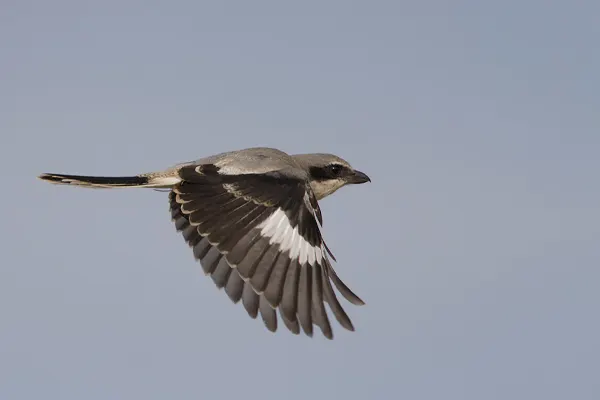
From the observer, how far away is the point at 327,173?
8.33 metres

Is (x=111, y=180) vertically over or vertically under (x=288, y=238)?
over

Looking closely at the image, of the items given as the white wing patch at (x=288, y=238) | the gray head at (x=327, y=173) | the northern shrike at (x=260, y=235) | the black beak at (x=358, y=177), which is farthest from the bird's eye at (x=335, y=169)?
the white wing patch at (x=288, y=238)

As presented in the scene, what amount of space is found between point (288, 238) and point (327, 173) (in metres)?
1.95

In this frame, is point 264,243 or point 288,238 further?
point 288,238

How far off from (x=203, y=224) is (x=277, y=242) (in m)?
0.50

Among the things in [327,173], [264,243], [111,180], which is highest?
[327,173]

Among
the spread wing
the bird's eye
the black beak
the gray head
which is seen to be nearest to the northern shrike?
the spread wing

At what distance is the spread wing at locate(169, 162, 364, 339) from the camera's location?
20.1 ft

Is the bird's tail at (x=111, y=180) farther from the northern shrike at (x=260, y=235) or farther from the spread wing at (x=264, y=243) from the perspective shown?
the spread wing at (x=264, y=243)

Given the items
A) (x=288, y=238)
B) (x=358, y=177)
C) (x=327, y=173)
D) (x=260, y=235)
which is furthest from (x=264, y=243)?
(x=358, y=177)

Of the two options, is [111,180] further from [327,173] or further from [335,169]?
[335,169]

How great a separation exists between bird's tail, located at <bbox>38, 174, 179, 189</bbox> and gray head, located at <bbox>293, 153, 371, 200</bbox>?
48.7 inches

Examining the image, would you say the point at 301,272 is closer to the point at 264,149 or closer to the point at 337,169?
the point at 264,149

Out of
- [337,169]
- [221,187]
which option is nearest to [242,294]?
[221,187]
